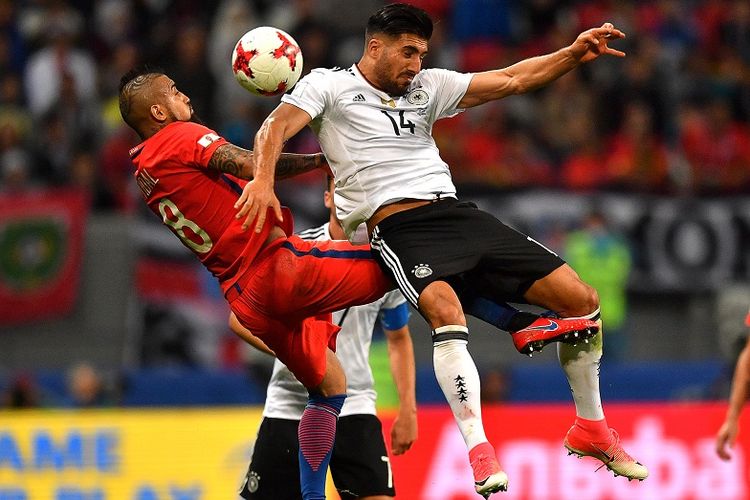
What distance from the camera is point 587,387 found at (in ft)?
24.3

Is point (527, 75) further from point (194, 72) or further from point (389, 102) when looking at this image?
point (194, 72)

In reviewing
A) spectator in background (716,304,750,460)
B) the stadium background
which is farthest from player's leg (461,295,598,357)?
the stadium background

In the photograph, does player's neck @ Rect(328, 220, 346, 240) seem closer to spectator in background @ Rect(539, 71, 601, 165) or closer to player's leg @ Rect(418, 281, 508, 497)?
player's leg @ Rect(418, 281, 508, 497)

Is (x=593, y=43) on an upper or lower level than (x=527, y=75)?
upper

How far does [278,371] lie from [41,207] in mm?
6737

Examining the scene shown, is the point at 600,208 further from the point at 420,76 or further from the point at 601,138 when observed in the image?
the point at 420,76

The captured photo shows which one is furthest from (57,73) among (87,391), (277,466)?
(277,466)

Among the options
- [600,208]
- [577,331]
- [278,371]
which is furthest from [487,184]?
[577,331]

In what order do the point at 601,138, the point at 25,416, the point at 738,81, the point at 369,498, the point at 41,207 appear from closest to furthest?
the point at 369,498, the point at 25,416, the point at 41,207, the point at 601,138, the point at 738,81

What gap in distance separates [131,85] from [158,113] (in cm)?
21

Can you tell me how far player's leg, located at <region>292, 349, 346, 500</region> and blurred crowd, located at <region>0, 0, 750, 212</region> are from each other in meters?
7.47

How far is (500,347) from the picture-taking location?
14844 millimetres

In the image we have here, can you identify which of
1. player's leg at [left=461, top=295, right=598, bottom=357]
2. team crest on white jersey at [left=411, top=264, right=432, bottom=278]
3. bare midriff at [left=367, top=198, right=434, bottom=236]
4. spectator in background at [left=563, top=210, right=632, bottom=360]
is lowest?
spectator in background at [left=563, top=210, right=632, bottom=360]

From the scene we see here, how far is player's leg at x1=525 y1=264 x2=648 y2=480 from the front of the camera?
7.18 meters
